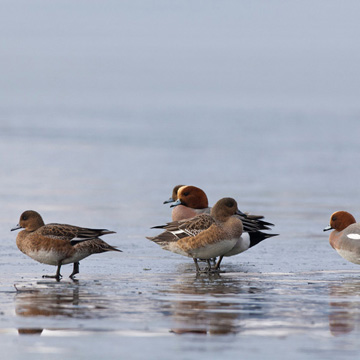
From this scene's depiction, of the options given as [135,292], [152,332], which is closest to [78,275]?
[135,292]

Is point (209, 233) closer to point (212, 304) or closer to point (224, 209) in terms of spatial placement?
point (224, 209)

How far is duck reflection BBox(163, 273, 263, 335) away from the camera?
7176 mm

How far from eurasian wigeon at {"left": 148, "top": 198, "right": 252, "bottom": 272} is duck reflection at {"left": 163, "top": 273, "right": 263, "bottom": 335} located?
0.45 meters

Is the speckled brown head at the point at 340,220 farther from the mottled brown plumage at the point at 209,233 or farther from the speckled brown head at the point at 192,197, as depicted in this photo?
the speckled brown head at the point at 192,197

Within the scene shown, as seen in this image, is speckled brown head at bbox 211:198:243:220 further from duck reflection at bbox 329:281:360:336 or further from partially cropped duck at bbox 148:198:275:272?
duck reflection at bbox 329:281:360:336

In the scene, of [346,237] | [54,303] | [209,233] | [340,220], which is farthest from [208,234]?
[54,303]

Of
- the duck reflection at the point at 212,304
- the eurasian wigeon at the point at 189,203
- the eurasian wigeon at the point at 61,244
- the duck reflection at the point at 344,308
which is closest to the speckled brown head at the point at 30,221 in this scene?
the eurasian wigeon at the point at 61,244

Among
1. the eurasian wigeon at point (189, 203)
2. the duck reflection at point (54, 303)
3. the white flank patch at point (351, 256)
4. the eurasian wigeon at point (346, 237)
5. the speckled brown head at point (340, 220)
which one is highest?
the eurasian wigeon at point (189, 203)

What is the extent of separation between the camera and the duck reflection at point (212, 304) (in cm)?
718

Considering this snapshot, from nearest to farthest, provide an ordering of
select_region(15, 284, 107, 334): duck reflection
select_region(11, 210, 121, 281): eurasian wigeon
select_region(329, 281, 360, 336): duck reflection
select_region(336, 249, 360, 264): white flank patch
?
select_region(329, 281, 360, 336): duck reflection < select_region(15, 284, 107, 334): duck reflection < select_region(11, 210, 121, 281): eurasian wigeon < select_region(336, 249, 360, 264): white flank patch

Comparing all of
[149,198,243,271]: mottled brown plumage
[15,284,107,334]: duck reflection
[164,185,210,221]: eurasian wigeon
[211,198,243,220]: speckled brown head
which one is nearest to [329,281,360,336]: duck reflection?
[149,198,243,271]: mottled brown plumage

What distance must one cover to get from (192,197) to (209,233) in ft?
6.17

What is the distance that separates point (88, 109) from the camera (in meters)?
47.5

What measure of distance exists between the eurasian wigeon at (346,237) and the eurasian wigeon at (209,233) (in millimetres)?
1064
